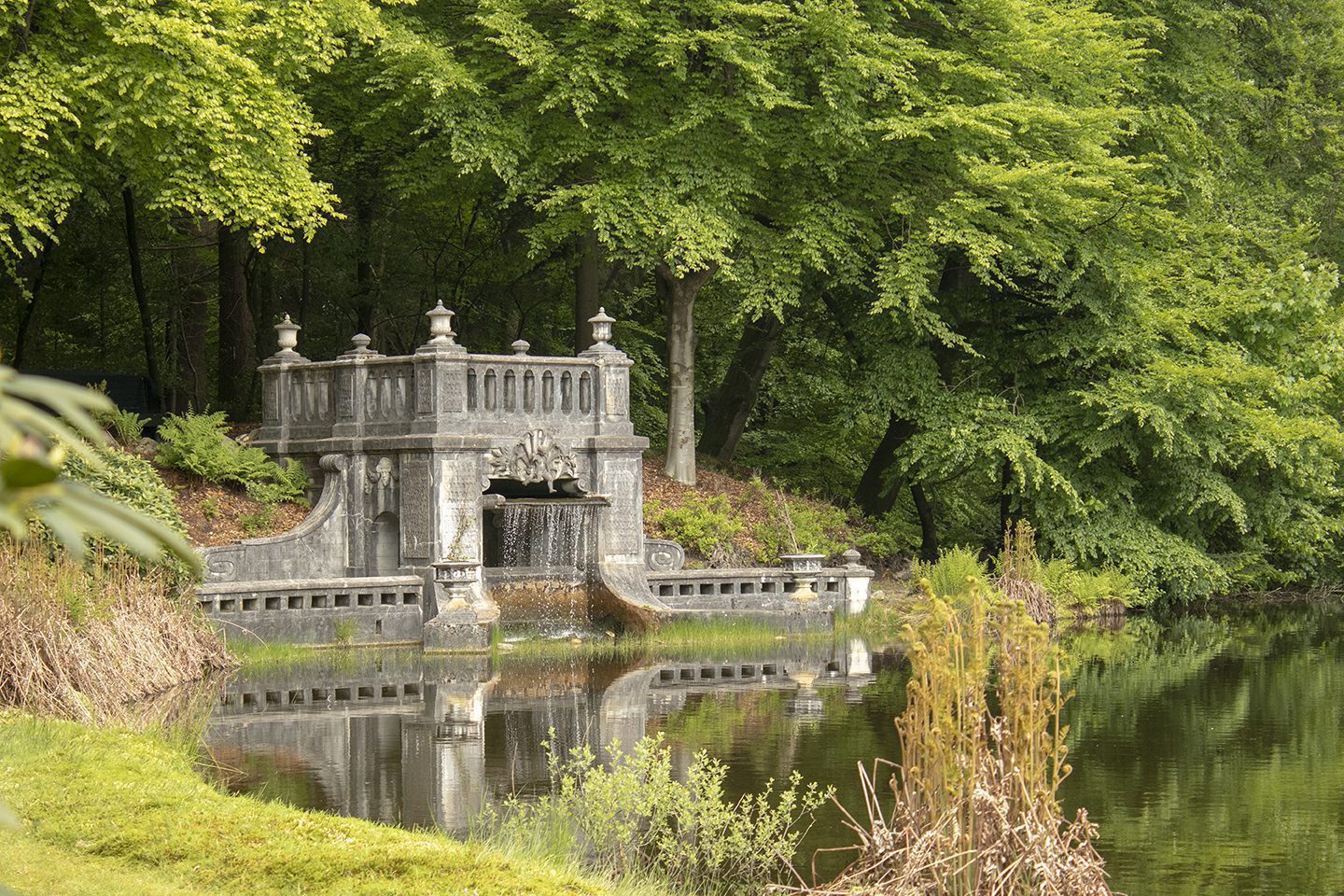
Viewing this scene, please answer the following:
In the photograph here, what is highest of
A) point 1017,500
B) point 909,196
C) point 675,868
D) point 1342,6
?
point 1342,6

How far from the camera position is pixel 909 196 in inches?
960

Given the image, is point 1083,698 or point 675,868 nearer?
point 675,868

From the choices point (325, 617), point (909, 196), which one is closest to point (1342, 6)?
point (909, 196)

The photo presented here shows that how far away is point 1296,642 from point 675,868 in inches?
606

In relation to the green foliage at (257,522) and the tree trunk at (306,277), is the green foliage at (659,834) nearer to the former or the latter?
the green foliage at (257,522)

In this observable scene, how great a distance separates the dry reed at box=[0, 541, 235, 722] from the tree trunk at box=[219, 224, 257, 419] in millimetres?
11161

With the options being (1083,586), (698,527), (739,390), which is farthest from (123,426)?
(1083,586)

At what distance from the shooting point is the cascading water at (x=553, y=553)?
2034cm

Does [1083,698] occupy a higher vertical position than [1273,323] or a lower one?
lower

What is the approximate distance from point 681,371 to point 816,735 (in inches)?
492

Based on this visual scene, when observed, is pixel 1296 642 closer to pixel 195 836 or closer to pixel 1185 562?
pixel 1185 562

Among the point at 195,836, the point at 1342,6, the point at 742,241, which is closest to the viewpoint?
the point at 195,836

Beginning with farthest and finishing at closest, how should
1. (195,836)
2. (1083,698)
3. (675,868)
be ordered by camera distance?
(1083,698) → (675,868) → (195,836)

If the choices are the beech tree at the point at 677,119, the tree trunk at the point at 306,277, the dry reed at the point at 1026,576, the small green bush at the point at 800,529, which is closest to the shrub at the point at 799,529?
the small green bush at the point at 800,529
